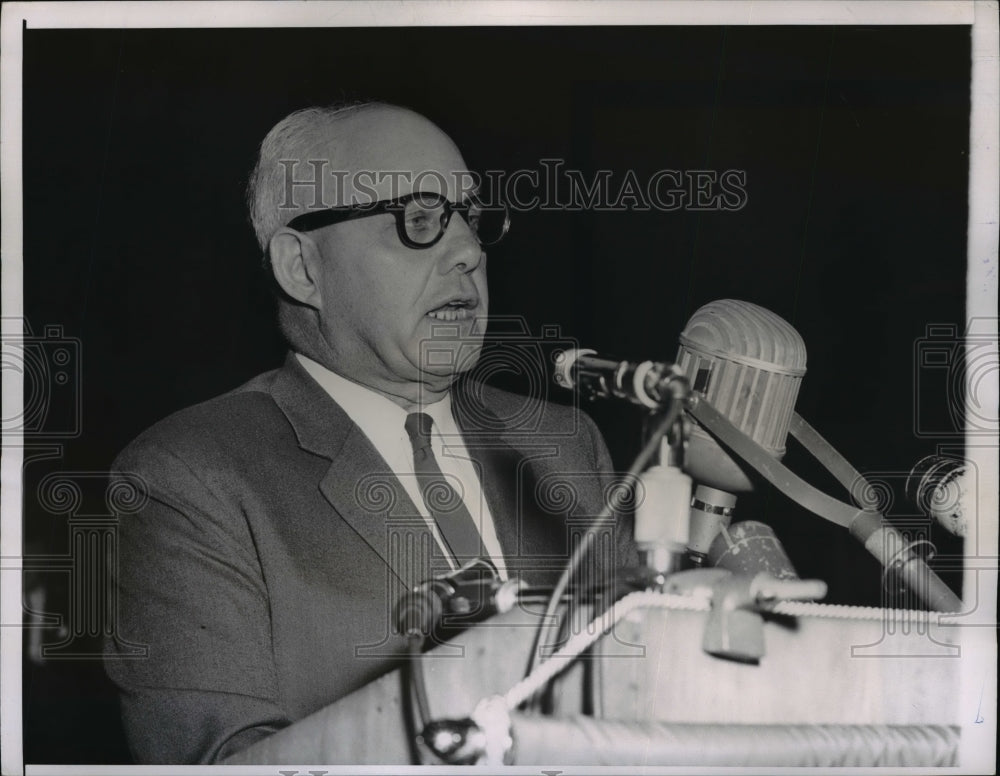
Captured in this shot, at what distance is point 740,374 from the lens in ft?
6.55

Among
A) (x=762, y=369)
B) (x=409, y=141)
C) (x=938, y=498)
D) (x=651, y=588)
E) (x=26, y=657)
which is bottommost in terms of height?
(x=26, y=657)

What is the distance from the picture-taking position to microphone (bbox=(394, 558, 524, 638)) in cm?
199

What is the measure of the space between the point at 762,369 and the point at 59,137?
4.74ft

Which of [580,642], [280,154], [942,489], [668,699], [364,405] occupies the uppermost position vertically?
[280,154]

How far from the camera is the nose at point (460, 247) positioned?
199cm

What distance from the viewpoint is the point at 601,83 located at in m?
2.06

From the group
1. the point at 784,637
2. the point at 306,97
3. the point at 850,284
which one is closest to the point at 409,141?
the point at 306,97

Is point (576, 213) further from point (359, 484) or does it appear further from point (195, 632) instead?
point (195, 632)

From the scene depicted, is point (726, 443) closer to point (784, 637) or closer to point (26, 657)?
point (784, 637)

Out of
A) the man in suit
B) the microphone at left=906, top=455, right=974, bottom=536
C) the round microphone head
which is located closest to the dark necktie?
the man in suit

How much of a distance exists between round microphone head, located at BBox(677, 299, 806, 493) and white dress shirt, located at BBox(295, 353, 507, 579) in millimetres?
406
